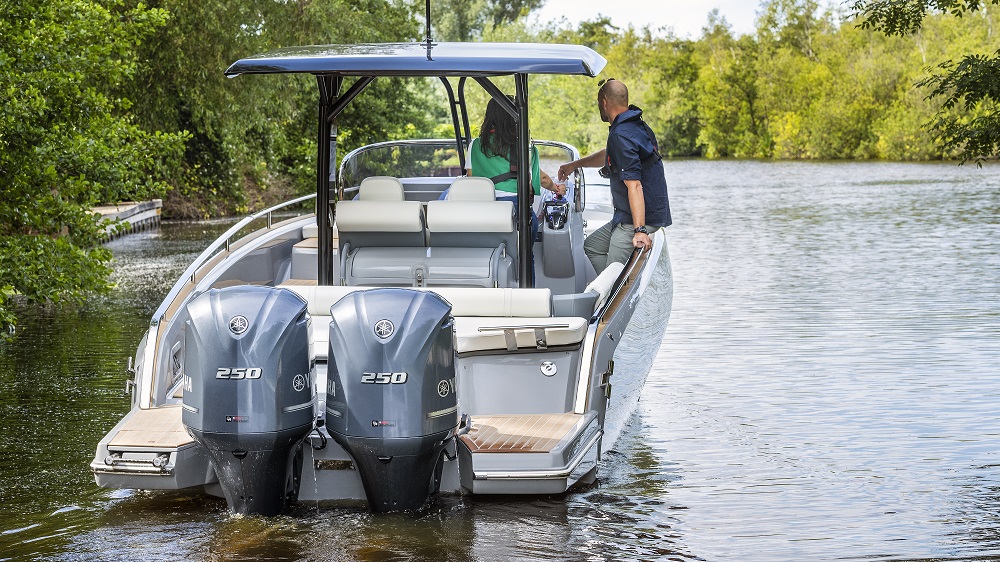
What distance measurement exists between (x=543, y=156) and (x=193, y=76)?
44.7 ft

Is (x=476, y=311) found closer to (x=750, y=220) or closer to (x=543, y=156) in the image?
(x=543, y=156)

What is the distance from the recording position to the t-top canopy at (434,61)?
20.0 ft

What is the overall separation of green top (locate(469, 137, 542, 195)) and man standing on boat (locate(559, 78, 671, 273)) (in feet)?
1.41

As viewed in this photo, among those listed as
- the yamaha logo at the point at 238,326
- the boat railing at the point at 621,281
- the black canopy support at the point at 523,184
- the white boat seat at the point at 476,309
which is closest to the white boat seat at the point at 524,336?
the white boat seat at the point at 476,309

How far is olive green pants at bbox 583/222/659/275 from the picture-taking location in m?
7.58

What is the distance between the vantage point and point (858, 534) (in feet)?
18.6

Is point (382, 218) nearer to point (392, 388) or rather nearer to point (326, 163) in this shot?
point (326, 163)

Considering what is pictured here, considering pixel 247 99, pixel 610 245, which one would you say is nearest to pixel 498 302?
pixel 610 245

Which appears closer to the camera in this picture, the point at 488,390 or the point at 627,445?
the point at 488,390

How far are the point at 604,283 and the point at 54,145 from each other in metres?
5.71

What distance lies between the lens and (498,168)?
25.3 ft

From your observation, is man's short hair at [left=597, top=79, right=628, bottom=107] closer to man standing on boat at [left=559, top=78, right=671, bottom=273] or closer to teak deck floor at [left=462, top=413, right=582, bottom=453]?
man standing on boat at [left=559, top=78, right=671, bottom=273]

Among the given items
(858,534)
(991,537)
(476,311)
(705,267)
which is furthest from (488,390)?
(705,267)

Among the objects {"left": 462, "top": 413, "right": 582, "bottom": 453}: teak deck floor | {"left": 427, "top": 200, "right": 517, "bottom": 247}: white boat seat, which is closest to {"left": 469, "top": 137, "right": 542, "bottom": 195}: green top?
{"left": 427, "top": 200, "right": 517, "bottom": 247}: white boat seat
